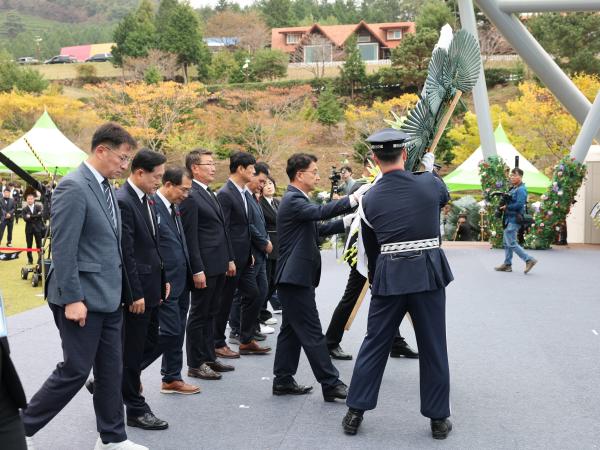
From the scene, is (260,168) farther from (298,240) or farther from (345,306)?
(298,240)

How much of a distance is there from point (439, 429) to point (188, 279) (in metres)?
2.16

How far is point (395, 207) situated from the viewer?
4.56 meters

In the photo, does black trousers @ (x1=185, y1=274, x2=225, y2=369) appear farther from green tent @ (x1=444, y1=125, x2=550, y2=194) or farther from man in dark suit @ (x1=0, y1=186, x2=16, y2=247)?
green tent @ (x1=444, y1=125, x2=550, y2=194)

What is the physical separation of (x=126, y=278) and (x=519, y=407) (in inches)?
110

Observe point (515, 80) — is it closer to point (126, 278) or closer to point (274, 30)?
point (274, 30)

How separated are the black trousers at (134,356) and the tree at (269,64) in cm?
4886

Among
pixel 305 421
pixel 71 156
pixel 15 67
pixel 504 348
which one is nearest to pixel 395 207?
pixel 305 421

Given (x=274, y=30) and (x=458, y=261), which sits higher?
(x=274, y=30)

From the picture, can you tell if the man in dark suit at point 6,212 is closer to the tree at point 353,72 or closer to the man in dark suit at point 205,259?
the man in dark suit at point 205,259

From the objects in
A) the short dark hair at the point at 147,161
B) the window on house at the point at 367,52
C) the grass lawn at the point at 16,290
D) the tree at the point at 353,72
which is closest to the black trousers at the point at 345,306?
the short dark hair at the point at 147,161

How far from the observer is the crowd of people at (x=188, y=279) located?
3.96m

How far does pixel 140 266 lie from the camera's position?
4652mm

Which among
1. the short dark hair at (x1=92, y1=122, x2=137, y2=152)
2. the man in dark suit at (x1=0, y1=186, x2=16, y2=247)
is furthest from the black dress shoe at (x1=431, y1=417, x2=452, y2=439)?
the man in dark suit at (x1=0, y1=186, x2=16, y2=247)

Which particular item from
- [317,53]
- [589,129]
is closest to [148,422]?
[589,129]
